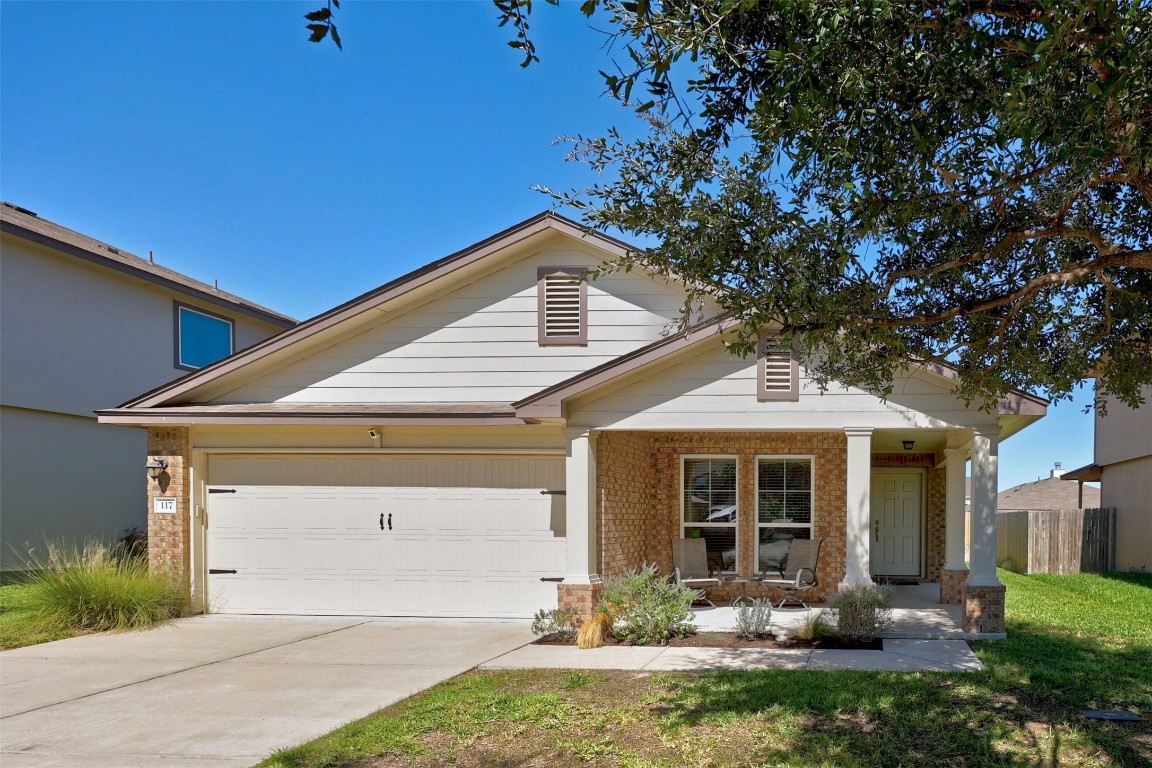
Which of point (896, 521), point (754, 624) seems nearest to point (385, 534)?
point (754, 624)

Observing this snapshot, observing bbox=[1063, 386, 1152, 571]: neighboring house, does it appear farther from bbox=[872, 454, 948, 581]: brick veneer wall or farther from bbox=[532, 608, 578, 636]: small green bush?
bbox=[532, 608, 578, 636]: small green bush

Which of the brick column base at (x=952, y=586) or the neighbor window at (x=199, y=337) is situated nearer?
the brick column base at (x=952, y=586)

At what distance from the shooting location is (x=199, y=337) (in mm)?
20125

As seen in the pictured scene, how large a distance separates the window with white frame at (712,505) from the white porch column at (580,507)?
10.6 ft

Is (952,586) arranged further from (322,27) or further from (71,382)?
(71,382)

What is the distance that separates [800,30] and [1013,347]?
12.9 ft

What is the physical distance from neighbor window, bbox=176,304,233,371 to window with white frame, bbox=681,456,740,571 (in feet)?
37.2

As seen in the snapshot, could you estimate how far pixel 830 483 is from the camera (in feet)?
46.4

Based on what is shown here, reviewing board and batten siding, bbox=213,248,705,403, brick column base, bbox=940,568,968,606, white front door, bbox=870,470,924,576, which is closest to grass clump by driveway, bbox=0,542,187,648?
board and batten siding, bbox=213,248,705,403

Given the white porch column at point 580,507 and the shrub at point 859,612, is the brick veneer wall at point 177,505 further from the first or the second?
the shrub at point 859,612

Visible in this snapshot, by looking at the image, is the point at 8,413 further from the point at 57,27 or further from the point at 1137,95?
the point at 1137,95

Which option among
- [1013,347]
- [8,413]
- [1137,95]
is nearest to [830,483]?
[1013,347]

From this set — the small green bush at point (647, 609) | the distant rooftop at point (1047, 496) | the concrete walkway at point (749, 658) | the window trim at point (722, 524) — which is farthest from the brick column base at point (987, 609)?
the distant rooftop at point (1047, 496)

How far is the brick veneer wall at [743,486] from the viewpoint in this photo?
14.1 meters
